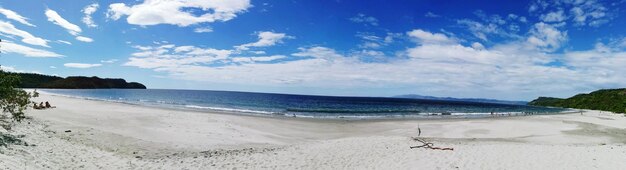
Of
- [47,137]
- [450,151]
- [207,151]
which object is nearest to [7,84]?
[47,137]

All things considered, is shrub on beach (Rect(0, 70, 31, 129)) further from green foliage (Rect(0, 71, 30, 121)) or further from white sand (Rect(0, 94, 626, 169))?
white sand (Rect(0, 94, 626, 169))

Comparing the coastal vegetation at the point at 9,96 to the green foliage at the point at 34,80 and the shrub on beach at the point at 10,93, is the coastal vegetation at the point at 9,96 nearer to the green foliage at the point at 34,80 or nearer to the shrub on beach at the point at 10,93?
the shrub on beach at the point at 10,93

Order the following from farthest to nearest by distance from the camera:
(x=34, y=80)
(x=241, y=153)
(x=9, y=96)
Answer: (x=34, y=80) < (x=241, y=153) < (x=9, y=96)

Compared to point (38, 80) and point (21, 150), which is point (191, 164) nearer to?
point (21, 150)

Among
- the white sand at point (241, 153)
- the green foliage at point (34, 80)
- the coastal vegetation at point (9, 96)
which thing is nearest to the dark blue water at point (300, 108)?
the white sand at point (241, 153)

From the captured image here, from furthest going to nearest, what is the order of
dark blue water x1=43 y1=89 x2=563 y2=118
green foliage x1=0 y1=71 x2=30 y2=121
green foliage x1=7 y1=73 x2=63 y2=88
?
1. green foliage x1=7 y1=73 x2=63 y2=88
2. dark blue water x1=43 y1=89 x2=563 y2=118
3. green foliage x1=0 y1=71 x2=30 y2=121

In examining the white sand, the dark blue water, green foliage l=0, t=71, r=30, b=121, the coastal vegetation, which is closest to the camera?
the white sand

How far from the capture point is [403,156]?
17.1 m

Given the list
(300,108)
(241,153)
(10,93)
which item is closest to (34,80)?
(300,108)

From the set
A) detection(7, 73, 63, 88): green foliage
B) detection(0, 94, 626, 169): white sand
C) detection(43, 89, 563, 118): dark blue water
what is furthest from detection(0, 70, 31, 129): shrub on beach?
detection(7, 73, 63, 88): green foliage

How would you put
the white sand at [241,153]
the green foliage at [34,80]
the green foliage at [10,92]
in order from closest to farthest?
the white sand at [241,153], the green foliage at [10,92], the green foliage at [34,80]

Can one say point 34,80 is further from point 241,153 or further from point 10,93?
point 241,153

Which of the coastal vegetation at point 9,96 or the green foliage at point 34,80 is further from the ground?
the green foliage at point 34,80

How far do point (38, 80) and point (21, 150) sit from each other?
708 ft
